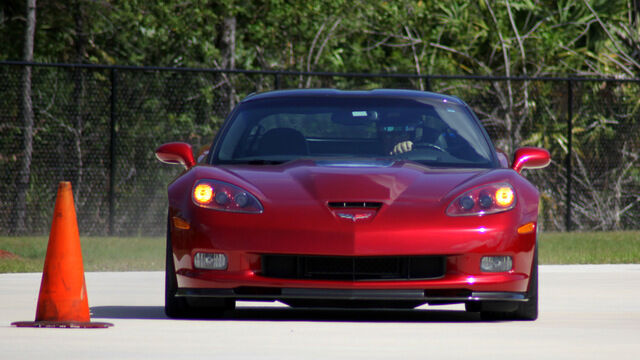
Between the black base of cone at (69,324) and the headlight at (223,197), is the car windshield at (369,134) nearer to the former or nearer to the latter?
the headlight at (223,197)

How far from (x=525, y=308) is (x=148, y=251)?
28.1 feet

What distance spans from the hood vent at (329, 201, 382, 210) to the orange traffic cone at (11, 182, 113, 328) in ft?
4.81

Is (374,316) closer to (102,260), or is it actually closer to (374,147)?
(374,147)

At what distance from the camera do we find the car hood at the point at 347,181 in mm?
7809

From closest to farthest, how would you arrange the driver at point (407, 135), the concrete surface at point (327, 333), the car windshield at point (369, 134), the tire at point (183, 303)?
the concrete surface at point (327, 333)
the tire at point (183, 303)
the car windshield at point (369, 134)
the driver at point (407, 135)

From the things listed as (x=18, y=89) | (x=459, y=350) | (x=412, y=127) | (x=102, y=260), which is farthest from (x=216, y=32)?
(x=459, y=350)

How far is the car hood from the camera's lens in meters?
7.81

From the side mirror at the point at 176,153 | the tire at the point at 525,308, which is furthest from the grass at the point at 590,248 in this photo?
the side mirror at the point at 176,153

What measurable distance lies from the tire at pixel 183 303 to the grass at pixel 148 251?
494 cm

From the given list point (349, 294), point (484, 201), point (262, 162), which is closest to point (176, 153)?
point (262, 162)

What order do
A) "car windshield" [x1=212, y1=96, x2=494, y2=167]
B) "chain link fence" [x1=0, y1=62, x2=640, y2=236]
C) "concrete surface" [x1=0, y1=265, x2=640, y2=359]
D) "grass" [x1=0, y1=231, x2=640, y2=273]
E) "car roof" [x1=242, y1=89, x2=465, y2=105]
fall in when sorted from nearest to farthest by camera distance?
"concrete surface" [x1=0, y1=265, x2=640, y2=359] < "car windshield" [x1=212, y1=96, x2=494, y2=167] < "car roof" [x1=242, y1=89, x2=465, y2=105] < "grass" [x1=0, y1=231, x2=640, y2=273] < "chain link fence" [x1=0, y1=62, x2=640, y2=236]

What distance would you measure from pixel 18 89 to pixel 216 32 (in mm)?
5466

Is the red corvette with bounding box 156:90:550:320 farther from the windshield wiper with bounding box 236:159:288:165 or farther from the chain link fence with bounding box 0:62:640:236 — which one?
the chain link fence with bounding box 0:62:640:236

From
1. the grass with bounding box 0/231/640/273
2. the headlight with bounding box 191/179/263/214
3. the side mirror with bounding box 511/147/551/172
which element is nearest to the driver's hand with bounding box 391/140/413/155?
the side mirror with bounding box 511/147/551/172
